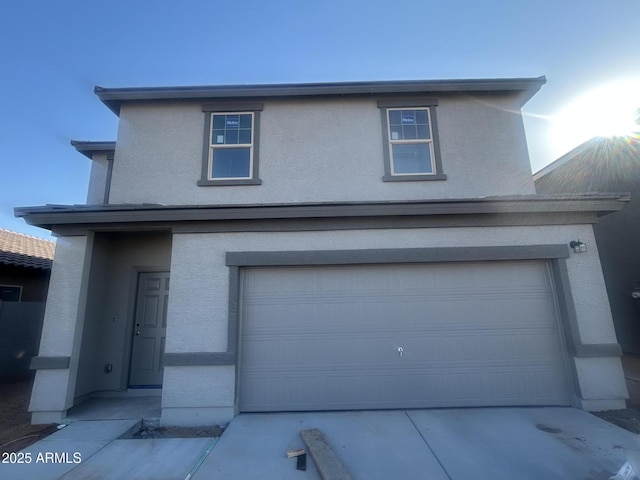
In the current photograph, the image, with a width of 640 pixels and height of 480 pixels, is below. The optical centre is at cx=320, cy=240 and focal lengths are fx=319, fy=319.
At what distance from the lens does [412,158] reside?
7.23 metres

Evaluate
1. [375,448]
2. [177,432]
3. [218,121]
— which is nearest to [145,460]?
[177,432]

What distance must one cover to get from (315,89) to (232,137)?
6.86 ft

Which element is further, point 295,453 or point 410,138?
point 410,138

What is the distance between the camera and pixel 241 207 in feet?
18.0

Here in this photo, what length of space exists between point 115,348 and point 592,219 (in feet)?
30.5

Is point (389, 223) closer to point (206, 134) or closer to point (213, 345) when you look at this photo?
point (213, 345)

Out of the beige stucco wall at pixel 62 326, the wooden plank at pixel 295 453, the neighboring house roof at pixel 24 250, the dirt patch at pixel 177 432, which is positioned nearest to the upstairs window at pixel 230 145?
the beige stucco wall at pixel 62 326

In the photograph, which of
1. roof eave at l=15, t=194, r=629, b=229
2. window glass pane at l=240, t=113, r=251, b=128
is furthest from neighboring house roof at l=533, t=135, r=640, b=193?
→ window glass pane at l=240, t=113, r=251, b=128

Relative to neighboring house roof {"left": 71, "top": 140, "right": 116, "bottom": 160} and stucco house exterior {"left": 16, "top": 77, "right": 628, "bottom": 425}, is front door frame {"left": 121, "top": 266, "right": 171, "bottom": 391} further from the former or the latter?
neighboring house roof {"left": 71, "top": 140, "right": 116, "bottom": 160}

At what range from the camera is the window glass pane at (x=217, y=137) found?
689cm

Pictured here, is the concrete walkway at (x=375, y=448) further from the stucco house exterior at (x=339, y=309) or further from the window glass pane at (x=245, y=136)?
the window glass pane at (x=245, y=136)

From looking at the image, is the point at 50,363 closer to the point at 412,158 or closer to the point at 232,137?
the point at 232,137

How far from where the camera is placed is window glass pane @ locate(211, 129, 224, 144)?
689 centimetres

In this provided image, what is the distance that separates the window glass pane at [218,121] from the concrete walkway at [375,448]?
5.74m
